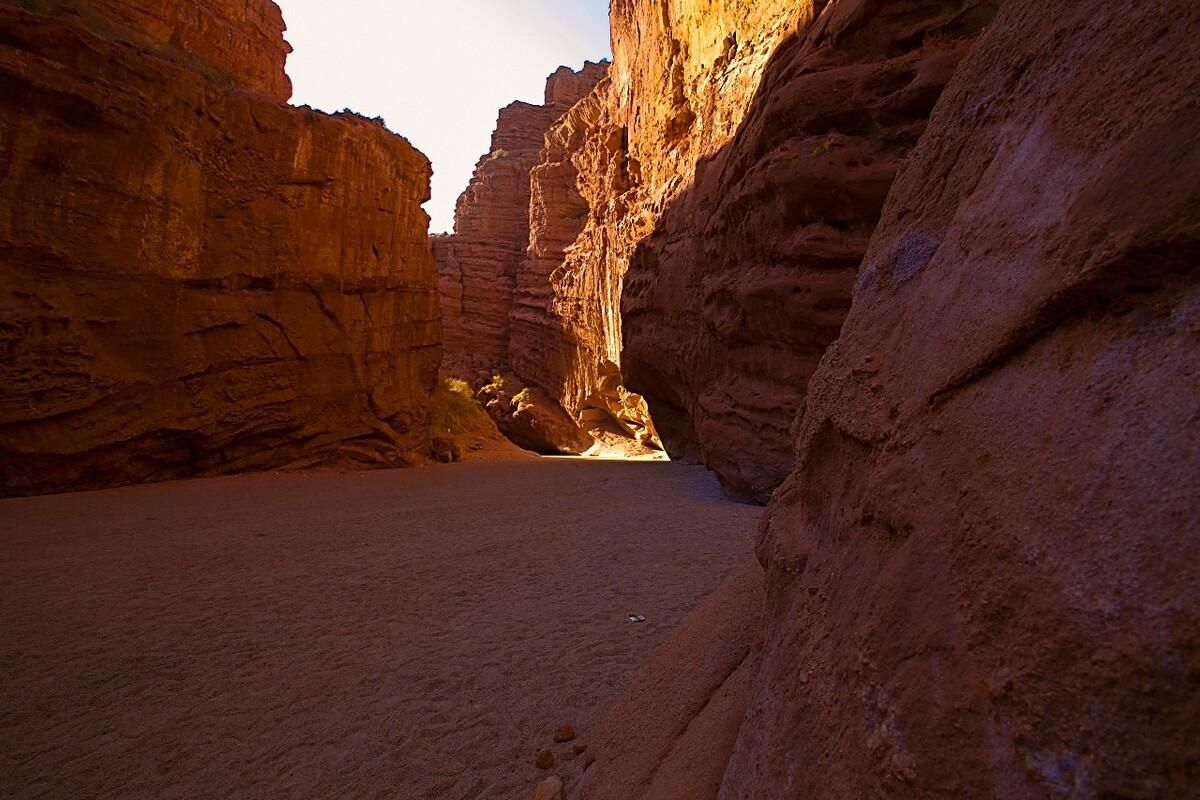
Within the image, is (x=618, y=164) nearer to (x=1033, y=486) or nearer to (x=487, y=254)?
(x=487, y=254)

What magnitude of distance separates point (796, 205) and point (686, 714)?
639cm

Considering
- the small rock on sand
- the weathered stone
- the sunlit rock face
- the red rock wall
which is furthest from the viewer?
the red rock wall

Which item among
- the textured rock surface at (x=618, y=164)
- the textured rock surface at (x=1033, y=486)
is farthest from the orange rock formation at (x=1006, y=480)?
the textured rock surface at (x=618, y=164)

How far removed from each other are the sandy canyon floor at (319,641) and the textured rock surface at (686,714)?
37 centimetres

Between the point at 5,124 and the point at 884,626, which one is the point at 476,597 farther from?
the point at 5,124

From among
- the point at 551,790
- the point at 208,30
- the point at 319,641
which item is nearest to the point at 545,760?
the point at 551,790

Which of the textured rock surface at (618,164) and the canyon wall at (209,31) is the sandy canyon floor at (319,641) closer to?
the canyon wall at (209,31)

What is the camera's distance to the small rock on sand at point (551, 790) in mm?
2150

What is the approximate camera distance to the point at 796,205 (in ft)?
23.5

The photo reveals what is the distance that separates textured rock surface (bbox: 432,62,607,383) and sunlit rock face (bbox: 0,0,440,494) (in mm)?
18749

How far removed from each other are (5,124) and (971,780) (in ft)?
38.0

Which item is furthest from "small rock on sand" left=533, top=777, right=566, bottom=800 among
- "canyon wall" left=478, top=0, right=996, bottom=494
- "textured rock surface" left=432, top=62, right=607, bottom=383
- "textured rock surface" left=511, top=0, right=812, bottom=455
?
"textured rock surface" left=432, top=62, right=607, bottom=383

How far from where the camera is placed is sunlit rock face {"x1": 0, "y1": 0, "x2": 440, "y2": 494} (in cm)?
812

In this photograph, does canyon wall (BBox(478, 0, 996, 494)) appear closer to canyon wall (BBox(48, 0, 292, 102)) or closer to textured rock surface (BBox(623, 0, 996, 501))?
textured rock surface (BBox(623, 0, 996, 501))
